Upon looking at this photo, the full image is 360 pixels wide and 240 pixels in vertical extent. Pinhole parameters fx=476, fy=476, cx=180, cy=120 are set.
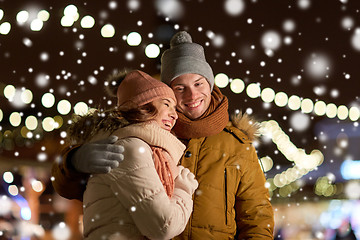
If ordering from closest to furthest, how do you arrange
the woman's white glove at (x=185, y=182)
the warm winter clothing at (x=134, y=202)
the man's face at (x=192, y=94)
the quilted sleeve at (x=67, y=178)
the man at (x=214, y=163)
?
the warm winter clothing at (x=134, y=202) < the woman's white glove at (x=185, y=182) < the quilted sleeve at (x=67, y=178) < the man at (x=214, y=163) < the man's face at (x=192, y=94)

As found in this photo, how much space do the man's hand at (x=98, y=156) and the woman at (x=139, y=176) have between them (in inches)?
1.1

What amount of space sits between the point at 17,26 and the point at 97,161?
114 inches

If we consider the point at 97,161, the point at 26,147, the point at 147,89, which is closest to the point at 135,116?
the point at 147,89

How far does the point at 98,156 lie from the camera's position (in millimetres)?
1977

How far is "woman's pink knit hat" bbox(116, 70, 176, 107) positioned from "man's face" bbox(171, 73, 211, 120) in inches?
15.6

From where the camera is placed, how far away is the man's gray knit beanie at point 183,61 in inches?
109

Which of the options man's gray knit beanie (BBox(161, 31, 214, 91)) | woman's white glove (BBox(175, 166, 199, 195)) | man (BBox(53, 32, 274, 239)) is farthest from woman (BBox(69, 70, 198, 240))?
man's gray knit beanie (BBox(161, 31, 214, 91))

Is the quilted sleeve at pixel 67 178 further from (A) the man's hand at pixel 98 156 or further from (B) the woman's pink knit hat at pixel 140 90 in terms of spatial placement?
(B) the woman's pink knit hat at pixel 140 90

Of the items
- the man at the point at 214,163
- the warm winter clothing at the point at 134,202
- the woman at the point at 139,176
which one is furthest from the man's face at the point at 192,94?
the warm winter clothing at the point at 134,202

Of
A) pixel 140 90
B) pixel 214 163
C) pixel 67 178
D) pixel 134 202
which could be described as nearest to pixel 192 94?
pixel 214 163

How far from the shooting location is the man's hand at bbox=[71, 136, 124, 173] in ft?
6.34

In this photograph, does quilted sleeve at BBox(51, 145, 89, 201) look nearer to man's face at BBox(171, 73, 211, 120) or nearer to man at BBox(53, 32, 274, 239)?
man at BBox(53, 32, 274, 239)

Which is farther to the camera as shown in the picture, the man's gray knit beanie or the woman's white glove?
the man's gray knit beanie

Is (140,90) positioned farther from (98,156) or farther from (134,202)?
(134,202)
